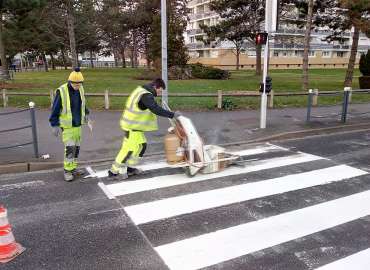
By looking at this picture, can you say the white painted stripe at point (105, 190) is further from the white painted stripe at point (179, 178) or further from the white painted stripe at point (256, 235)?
the white painted stripe at point (256, 235)

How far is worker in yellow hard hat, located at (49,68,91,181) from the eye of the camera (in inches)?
246

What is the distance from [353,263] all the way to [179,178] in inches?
135

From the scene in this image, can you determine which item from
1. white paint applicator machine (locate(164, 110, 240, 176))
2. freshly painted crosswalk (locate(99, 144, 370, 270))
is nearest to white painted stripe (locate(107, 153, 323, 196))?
freshly painted crosswalk (locate(99, 144, 370, 270))

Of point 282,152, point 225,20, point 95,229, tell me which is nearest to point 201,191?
point 95,229

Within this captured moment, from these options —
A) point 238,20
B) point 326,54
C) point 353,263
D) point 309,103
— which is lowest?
point 353,263

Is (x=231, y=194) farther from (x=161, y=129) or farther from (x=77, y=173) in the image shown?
(x=161, y=129)

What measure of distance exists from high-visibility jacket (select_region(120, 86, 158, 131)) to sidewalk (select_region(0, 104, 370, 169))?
2030 millimetres

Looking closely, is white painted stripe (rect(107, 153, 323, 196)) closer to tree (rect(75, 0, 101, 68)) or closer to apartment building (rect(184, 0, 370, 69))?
tree (rect(75, 0, 101, 68))

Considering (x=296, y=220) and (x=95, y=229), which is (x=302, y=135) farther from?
(x=95, y=229)

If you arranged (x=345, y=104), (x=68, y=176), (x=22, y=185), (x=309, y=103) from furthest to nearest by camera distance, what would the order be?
1. (x=345, y=104)
2. (x=309, y=103)
3. (x=68, y=176)
4. (x=22, y=185)

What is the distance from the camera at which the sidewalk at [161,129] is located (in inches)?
327

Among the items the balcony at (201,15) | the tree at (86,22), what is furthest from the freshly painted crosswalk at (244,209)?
the balcony at (201,15)

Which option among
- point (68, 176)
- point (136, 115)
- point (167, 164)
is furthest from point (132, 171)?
point (136, 115)

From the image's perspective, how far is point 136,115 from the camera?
6273 millimetres
